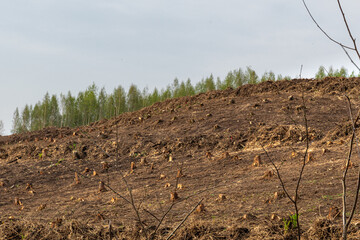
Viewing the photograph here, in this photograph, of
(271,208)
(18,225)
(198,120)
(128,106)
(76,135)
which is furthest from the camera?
(128,106)

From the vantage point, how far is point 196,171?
8984 millimetres

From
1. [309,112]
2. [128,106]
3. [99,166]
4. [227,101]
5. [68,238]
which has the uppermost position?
[128,106]

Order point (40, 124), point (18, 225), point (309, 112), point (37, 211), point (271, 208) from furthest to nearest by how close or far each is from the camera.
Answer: point (40, 124)
point (309, 112)
point (37, 211)
point (18, 225)
point (271, 208)

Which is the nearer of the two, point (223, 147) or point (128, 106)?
point (223, 147)

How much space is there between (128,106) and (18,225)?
3105 centimetres

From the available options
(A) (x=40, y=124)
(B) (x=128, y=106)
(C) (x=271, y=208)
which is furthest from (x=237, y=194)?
(A) (x=40, y=124)

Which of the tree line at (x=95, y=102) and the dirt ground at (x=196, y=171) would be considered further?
the tree line at (x=95, y=102)

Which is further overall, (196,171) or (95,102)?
(95,102)

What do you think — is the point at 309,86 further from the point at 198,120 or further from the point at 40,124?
the point at 40,124

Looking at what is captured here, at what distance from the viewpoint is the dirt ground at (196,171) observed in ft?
17.1

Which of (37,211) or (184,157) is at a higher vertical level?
(184,157)

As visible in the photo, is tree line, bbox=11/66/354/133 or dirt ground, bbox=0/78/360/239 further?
tree line, bbox=11/66/354/133

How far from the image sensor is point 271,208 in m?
5.52

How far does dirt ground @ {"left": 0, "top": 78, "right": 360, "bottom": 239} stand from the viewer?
520cm
